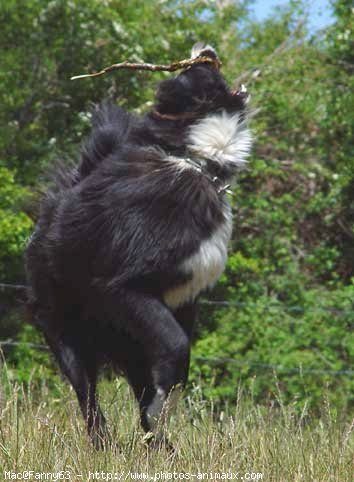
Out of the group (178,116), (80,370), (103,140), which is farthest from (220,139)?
(80,370)

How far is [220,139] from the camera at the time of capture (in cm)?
496

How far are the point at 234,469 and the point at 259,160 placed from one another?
718cm

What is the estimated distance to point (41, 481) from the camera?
3875 mm

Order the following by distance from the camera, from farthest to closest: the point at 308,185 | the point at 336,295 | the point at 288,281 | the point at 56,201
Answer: the point at 308,185 → the point at 288,281 → the point at 336,295 → the point at 56,201

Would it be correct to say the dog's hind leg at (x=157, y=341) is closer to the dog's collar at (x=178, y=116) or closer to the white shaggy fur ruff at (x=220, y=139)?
the white shaggy fur ruff at (x=220, y=139)

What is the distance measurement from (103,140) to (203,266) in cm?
86

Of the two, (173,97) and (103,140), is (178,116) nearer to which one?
(173,97)

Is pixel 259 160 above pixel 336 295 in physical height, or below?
above

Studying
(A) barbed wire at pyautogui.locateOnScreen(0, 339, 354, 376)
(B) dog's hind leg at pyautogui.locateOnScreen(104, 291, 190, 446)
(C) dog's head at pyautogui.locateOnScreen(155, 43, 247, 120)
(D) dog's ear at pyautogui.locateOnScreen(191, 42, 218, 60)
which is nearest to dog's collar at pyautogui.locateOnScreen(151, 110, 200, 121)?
(C) dog's head at pyautogui.locateOnScreen(155, 43, 247, 120)

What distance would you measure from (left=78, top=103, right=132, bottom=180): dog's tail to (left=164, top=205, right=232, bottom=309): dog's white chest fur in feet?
2.14

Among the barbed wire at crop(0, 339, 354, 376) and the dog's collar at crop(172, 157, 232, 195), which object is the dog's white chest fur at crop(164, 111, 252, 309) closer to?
the dog's collar at crop(172, 157, 232, 195)

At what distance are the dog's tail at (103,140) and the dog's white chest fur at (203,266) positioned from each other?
25.7 inches

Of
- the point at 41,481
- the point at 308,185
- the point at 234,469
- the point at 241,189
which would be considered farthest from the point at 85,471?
the point at 308,185

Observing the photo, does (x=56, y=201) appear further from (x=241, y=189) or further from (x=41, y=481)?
(x=241, y=189)
